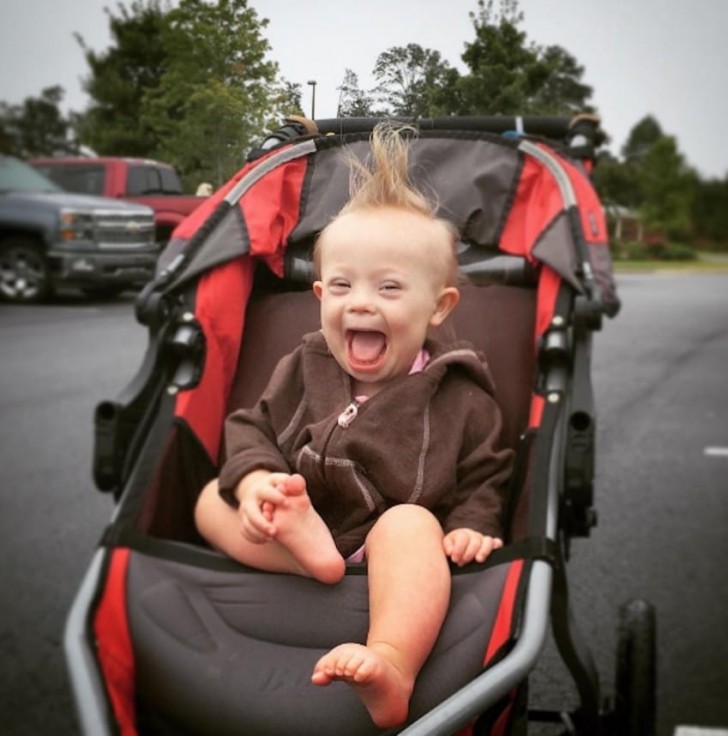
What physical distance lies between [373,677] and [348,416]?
0.98 feet

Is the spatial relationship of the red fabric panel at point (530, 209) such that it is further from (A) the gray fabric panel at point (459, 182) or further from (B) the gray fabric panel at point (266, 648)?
(B) the gray fabric panel at point (266, 648)

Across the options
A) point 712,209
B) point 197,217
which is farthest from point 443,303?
point 197,217

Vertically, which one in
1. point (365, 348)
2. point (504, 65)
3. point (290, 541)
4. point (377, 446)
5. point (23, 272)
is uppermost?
point (504, 65)

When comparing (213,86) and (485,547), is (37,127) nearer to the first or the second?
(213,86)

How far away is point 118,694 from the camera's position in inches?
52.6

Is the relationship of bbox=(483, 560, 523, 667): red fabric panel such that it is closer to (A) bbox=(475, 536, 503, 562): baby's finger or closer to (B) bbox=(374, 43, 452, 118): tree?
(A) bbox=(475, 536, 503, 562): baby's finger

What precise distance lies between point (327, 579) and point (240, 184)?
961 mm

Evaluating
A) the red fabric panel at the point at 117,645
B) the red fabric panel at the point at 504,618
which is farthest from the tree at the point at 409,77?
the red fabric panel at the point at 117,645

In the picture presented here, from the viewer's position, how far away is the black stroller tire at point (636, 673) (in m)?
1.88

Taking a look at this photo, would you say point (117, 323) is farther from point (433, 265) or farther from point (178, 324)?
point (433, 265)

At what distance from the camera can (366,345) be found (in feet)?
3.65

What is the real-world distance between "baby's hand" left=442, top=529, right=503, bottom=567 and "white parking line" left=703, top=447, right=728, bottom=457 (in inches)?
142

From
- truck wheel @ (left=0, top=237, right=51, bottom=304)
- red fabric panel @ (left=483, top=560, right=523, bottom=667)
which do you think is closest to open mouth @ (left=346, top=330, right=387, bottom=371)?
red fabric panel @ (left=483, top=560, right=523, bottom=667)

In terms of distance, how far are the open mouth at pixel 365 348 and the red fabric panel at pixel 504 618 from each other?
409mm
